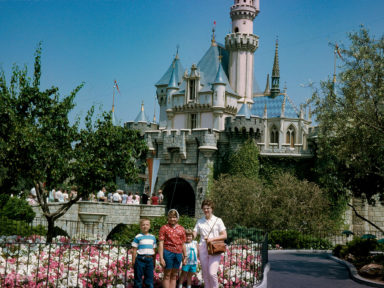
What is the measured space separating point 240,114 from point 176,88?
8637 mm

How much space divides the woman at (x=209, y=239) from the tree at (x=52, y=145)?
7183 millimetres

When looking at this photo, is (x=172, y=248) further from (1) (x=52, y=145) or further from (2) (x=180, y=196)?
(2) (x=180, y=196)

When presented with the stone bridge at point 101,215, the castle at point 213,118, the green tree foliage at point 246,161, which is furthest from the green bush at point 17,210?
the green tree foliage at point 246,161

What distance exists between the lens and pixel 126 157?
1559 centimetres

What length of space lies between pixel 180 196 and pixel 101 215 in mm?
11338

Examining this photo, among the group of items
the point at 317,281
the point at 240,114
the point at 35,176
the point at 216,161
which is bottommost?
the point at 317,281

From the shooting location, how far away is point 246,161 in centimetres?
3225

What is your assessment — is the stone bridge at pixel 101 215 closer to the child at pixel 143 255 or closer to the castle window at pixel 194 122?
the castle window at pixel 194 122

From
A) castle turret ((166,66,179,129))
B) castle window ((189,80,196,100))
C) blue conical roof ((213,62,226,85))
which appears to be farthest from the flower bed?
castle turret ((166,66,179,129))

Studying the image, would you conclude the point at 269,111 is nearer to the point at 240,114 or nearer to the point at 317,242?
the point at 240,114

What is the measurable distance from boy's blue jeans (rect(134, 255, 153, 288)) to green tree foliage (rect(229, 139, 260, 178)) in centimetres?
2388

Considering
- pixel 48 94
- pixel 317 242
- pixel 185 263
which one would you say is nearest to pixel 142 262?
pixel 185 263

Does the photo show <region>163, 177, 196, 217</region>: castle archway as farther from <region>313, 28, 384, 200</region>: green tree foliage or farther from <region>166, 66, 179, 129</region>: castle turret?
<region>313, 28, 384, 200</region>: green tree foliage

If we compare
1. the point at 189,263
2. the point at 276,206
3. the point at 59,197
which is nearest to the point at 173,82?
the point at 276,206
